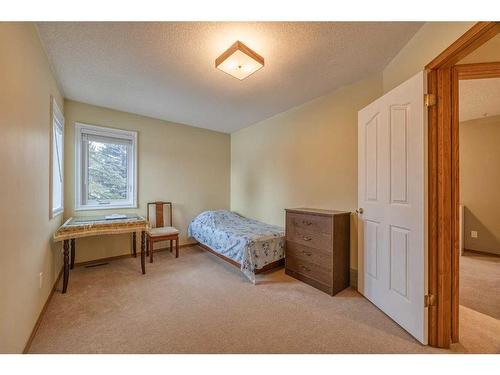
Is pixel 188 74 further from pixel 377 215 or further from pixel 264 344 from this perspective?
pixel 264 344

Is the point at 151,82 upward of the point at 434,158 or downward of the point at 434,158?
upward

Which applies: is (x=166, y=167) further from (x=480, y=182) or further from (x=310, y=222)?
(x=480, y=182)

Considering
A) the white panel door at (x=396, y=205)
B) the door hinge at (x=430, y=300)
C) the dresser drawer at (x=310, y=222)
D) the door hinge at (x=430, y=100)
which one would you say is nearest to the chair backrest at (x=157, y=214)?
the dresser drawer at (x=310, y=222)

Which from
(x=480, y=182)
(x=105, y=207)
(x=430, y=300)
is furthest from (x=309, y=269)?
(x=480, y=182)

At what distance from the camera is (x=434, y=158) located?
148 cm

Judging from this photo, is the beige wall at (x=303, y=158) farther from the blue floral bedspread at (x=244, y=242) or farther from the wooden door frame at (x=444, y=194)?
the wooden door frame at (x=444, y=194)

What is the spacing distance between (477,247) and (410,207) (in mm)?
3567

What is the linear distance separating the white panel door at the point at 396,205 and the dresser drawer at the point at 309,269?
349 millimetres

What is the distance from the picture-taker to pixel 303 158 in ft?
10.2

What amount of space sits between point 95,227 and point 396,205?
124 inches

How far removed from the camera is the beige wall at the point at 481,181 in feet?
11.5
